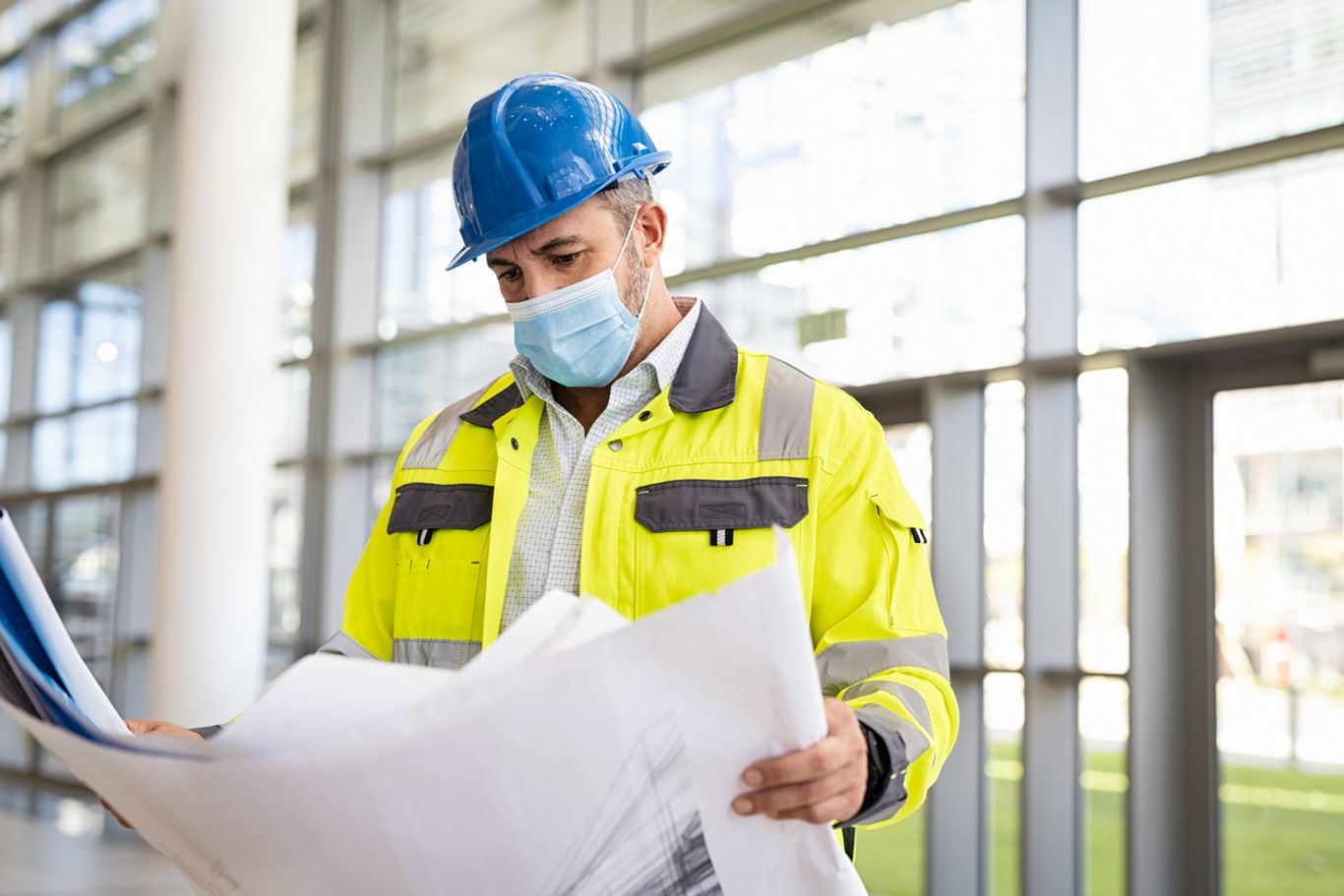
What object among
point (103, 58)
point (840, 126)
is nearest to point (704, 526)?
point (840, 126)

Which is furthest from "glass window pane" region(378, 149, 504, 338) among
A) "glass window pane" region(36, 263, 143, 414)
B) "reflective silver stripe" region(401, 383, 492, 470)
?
"reflective silver stripe" region(401, 383, 492, 470)

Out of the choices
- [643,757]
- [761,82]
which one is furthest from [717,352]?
[761,82]

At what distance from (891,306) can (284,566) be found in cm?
403

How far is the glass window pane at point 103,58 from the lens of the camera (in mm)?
8945

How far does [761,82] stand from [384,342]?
2.54m

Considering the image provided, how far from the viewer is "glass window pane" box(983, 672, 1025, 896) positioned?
421cm

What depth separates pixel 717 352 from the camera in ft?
4.76

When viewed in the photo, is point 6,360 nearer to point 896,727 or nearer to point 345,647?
point 345,647

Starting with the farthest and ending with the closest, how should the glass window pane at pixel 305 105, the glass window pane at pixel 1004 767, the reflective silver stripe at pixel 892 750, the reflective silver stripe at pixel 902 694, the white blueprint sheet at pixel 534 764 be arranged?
1. the glass window pane at pixel 305 105
2. the glass window pane at pixel 1004 767
3. the reflective silver stripe at pixel 902 694
4. the reflective silver stripe at pixel 892 750
5. the white blueprint sheet at pixel 534 764

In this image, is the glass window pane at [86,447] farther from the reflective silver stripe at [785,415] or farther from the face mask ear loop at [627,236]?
the reflective silver stripe at [785,415]

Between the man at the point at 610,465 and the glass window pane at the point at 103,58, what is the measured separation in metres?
8.24

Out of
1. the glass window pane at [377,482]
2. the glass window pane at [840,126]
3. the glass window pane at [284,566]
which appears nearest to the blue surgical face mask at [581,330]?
the glass window pane at [840,126]

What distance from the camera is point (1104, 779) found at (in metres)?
4.05

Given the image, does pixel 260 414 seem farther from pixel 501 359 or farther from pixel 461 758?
pixel 461 758
